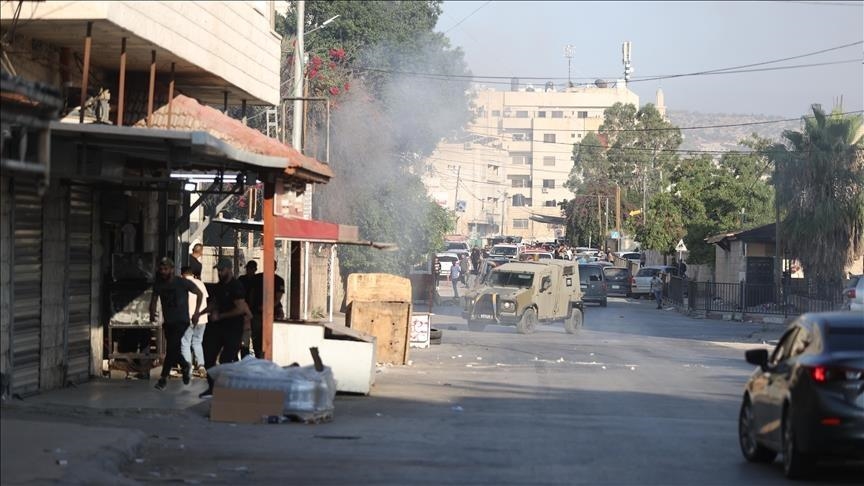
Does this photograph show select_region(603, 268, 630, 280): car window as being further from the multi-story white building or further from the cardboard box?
the multi-story white building

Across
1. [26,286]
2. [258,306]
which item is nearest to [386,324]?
[258,306]

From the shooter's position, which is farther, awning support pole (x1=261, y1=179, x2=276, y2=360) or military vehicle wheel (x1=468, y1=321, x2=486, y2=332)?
military vehicle wheel (x1=468, y1=321, x2=486, y2=332)

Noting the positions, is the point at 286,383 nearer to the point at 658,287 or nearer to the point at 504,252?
the point at 658,287

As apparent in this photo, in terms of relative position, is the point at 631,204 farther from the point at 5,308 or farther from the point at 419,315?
the point at 5,308

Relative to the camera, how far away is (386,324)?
23.0 m

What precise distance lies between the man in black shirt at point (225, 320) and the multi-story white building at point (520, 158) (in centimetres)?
11449

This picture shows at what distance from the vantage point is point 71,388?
1688 cm

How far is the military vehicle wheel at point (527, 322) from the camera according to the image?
1341 inches

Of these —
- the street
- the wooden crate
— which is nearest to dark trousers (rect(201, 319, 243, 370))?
the street


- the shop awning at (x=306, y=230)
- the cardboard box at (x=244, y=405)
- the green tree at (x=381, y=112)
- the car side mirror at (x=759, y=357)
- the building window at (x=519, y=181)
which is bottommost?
the cardboard box at (x=244, y=405)

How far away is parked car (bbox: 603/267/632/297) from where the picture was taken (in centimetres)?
6147

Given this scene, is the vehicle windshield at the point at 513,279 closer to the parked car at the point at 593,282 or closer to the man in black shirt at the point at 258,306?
the parked car at the point at 593,282

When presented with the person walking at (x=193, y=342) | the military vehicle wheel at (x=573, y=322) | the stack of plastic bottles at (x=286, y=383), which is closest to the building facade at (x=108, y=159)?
the person walking at (x=193, y=342)

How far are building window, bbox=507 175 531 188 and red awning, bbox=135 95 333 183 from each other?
143 meters
